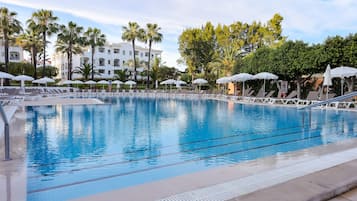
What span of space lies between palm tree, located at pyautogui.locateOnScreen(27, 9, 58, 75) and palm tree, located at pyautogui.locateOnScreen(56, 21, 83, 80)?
210cm

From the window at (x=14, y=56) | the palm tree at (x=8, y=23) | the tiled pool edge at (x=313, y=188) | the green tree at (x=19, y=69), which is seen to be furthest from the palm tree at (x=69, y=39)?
the tiled pool edge at (x=313, y=188)

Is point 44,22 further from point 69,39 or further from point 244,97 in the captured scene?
point 244,97

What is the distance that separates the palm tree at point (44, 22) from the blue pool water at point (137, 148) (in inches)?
985

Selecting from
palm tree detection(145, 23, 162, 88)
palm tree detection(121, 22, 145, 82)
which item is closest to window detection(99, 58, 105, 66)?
palm tree detection(121, 22, 145, 82)

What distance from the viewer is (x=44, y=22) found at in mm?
32469

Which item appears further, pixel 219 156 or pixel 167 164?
pixel 219 156

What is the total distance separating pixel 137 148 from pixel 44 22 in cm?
3107

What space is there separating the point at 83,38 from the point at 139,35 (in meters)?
7.30

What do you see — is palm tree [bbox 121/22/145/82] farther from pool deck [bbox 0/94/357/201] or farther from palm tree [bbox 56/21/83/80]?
pool deck [bbox 0/94/357/201]

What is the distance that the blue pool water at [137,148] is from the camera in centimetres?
456

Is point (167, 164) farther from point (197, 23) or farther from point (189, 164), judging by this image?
point (197, 23)

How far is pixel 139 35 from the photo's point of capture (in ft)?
121

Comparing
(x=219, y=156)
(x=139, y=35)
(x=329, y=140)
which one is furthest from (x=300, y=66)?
(x=139, y=35)

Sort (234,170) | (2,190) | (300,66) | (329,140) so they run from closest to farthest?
1. (2,190)
2. (234,170)
3. (329,140)
4. (300,66)
